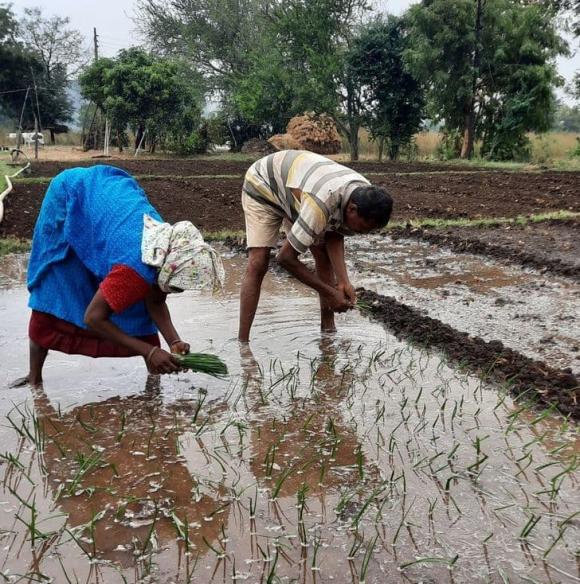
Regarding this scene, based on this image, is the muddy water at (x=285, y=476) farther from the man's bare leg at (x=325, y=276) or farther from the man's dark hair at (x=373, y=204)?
the man's dark hair at (x=373, y=204)

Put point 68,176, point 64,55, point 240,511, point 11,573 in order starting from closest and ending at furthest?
point 11,573
point 240,511
point 68,176
point 64,55

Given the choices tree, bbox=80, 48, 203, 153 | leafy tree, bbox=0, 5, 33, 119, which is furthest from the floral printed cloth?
leafy tree, bbox=0, 5, 33, 119

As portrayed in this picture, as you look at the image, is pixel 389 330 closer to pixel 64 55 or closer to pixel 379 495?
pixel 379 495

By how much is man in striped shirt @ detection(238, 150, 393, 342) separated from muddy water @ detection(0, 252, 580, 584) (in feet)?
1.51

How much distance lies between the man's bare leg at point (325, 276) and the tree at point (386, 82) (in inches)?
810

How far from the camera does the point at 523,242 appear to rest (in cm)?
745

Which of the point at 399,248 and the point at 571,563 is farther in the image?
the point at 399,248

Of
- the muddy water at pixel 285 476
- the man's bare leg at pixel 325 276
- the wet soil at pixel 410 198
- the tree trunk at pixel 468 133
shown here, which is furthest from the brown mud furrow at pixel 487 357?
the tree trunk at pixel 468 133

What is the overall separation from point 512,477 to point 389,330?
212 centimetres

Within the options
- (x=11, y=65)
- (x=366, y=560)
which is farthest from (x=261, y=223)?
(x=11, y=65)

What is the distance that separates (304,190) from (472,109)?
21.4 metres

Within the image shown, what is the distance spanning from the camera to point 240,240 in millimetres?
8008

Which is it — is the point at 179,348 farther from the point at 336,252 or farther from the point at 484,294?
the point at 484,294

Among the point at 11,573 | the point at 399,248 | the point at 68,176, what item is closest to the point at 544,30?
the point at 399,248
